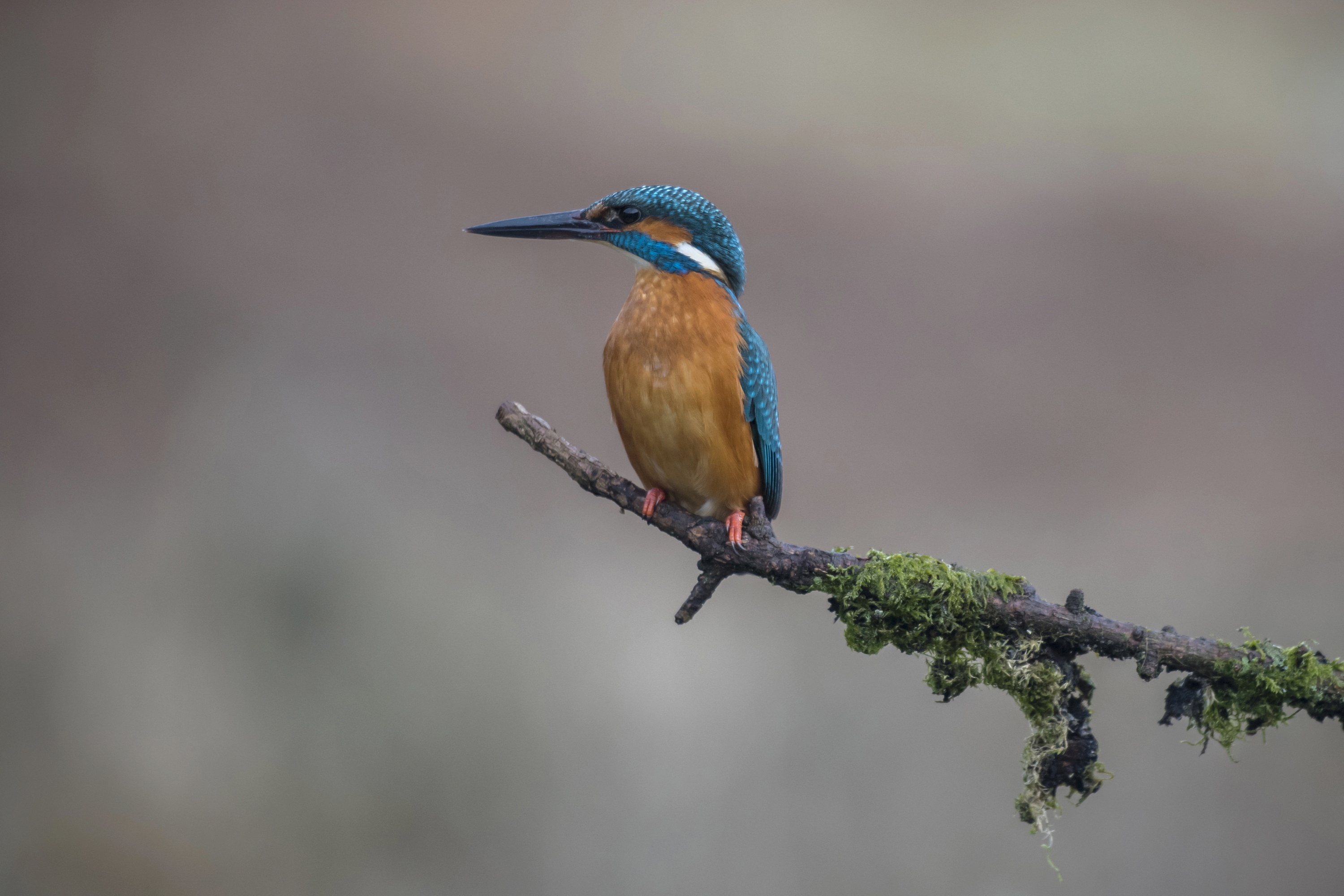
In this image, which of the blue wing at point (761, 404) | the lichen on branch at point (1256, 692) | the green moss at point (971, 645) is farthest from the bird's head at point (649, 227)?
the lichen on branch at point (1256, 692)

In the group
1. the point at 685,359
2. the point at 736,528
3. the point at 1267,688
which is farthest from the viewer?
the point at 685,359

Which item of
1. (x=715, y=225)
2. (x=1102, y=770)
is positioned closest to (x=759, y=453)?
(x=715, y=225)

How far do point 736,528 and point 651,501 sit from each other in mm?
221

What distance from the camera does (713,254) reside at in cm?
216

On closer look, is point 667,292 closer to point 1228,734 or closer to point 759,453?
point 759,453

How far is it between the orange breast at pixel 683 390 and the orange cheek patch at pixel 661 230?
11 centimetres

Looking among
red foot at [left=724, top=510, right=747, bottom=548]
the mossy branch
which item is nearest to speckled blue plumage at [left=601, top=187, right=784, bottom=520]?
red foot at [left=724, top=510, right=747, bottom=548]

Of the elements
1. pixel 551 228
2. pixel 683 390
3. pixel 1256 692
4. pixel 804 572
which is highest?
pixel 551 228

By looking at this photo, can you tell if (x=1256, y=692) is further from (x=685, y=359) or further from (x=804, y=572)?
(x=685, y=359)

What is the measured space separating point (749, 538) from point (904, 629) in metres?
0.35

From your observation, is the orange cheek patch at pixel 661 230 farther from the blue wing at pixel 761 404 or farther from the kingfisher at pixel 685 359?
the blue wing at pixel 761 404

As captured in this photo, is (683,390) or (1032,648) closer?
(1032,648)

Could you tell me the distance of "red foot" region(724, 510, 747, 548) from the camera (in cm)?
175

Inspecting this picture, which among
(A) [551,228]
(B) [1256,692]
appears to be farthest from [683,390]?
(B) [1256,692]
